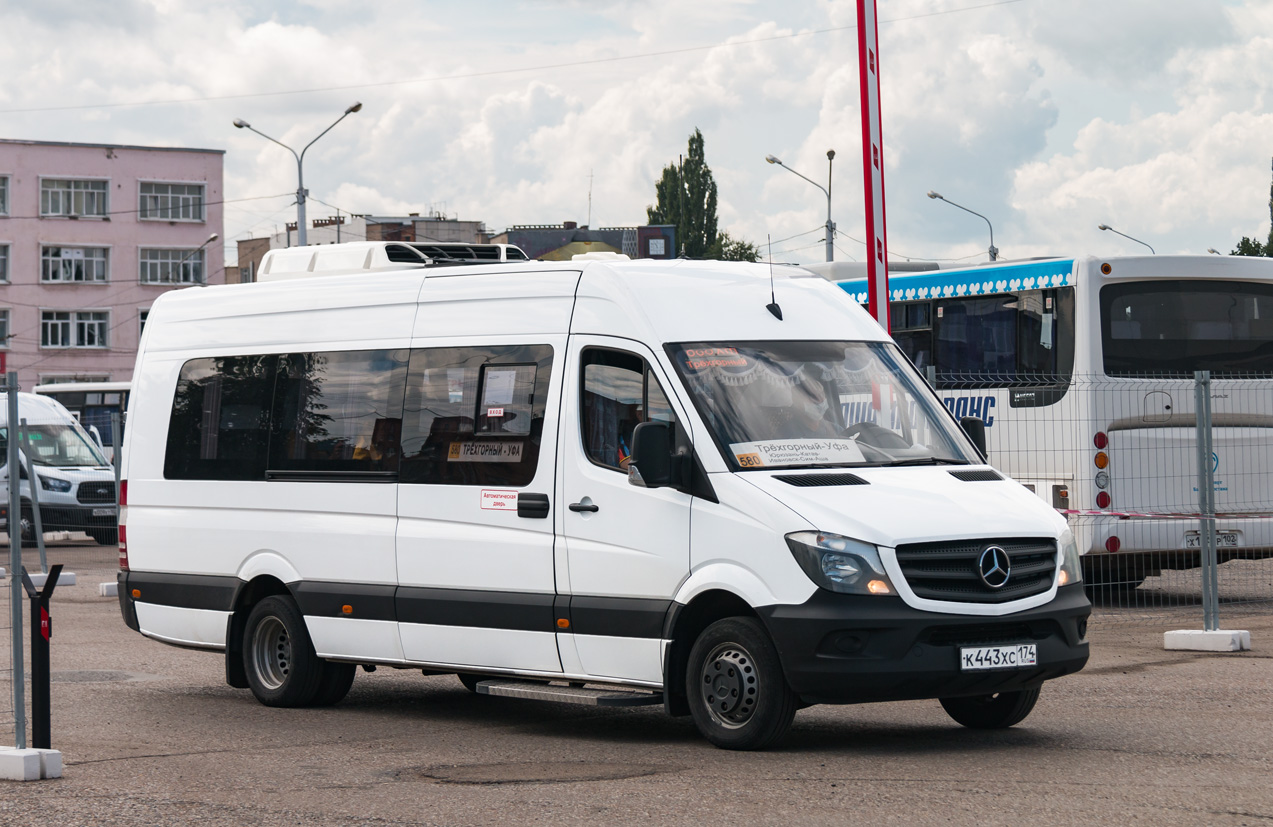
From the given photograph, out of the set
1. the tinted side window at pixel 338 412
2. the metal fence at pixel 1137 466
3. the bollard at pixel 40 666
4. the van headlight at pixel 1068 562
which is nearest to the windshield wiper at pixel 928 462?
the van headlight at pixel 1068 562

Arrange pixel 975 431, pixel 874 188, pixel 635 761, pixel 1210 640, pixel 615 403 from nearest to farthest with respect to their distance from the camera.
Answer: pixel 635 761
pixel 615 403
pixel 975 431
pixel 1210 640
pixel 874 188

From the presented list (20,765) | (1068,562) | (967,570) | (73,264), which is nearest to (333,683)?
(20,765)

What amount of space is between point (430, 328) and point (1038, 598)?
155 inches

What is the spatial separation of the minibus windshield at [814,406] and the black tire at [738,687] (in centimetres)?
85

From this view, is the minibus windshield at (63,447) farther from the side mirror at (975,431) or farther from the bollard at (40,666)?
the side mirror at (975,431)

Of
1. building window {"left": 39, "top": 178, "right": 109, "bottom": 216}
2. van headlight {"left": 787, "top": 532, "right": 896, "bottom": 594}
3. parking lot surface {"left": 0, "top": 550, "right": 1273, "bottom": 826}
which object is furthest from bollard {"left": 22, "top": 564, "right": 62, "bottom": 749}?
building window {"left": 39, "top": 178, "right": 109, "bottom": 216}

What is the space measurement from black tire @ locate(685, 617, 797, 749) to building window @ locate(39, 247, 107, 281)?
69.5 meters

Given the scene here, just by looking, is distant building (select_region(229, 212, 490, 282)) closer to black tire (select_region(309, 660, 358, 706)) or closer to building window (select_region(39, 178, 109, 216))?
building window (select_region(39, 178, 109, 216))

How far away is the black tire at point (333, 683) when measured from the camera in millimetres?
11258

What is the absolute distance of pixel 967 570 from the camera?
8688mm

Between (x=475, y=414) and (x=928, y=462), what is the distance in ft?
8.41

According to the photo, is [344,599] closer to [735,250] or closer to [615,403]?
[615,403]

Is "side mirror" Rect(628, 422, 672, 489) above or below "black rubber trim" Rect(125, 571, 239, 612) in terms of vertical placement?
above

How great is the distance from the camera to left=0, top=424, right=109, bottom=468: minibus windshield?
99.8ft
